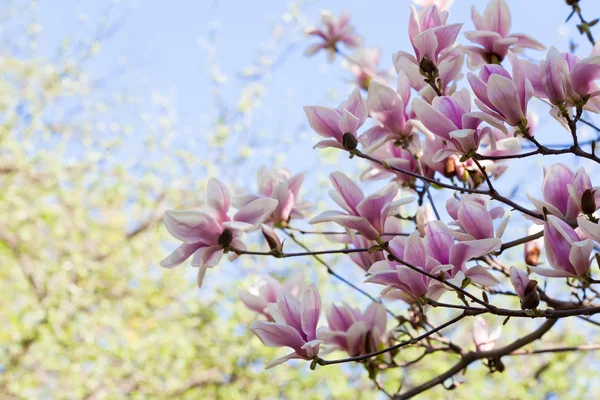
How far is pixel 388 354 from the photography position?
1.18m

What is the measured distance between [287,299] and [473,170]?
1.47 ft

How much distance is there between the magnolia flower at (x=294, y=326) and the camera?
0.82 metres

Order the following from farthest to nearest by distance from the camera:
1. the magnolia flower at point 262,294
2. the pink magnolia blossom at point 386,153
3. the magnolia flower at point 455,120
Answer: the magnolia flower at point 262,294 → the pink magnolia blossom at point 386,153 → the magnolia flower at point 455,120

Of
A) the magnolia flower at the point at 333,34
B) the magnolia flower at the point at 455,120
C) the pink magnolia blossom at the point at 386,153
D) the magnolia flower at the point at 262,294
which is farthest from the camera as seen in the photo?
the magnolia flower at the point at 333,34

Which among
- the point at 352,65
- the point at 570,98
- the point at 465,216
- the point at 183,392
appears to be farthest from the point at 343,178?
the point at 183,392

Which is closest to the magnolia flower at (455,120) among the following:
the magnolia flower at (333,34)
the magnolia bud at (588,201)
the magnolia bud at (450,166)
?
the magnolia bud at (588,201)

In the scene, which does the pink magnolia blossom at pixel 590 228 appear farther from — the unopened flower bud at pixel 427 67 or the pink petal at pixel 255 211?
the pink petal at pixel 255 211

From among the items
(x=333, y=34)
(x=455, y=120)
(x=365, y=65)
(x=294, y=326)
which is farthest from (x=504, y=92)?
(x=333, y=34)

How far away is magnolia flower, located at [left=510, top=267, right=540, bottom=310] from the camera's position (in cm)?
72

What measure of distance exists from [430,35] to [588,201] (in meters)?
0.32

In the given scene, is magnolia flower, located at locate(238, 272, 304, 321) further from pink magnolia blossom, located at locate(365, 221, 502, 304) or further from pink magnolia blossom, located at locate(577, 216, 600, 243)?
pink magnolia blossom, located at locate(577, 216, 600, 243)

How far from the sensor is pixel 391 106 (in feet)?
3.20

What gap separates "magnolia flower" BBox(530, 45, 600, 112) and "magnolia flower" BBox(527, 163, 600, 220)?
0.09 metres

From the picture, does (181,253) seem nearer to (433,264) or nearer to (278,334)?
(278,334)
